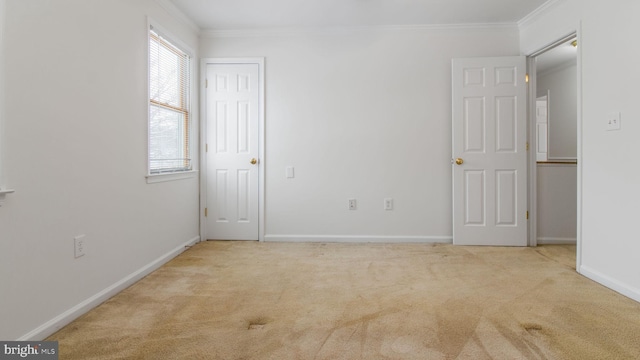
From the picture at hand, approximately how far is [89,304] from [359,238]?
2.66m

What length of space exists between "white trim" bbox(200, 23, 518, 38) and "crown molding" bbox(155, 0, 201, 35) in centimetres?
17

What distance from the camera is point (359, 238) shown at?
4004mm

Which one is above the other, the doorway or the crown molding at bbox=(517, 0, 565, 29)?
the crown molding at bbox=(517, 0, 565, 29)

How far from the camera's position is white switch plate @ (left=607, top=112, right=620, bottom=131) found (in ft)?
8.11

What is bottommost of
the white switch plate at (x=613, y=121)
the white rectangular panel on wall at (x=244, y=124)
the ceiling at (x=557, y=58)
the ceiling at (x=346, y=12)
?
the white switch plate at (x=613, y=121)

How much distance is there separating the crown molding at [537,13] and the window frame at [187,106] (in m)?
3.63

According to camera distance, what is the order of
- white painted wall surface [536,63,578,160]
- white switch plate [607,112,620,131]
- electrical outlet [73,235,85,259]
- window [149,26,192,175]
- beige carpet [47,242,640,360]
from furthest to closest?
white painted wall surface [536,63,578,160] < window [149,26,192,175] < white switch plate [607,112,620,131] < electrical outlet [73,235,85,259] < beige carpet [47,242,640,360]

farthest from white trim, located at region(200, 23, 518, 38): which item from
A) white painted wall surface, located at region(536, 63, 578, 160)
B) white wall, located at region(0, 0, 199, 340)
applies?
white painted wall surface, located at region(536, 63, 578, 160)

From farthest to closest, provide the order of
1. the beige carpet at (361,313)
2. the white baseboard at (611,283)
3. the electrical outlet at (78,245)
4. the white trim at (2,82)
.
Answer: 1. the white baseboard at (611,283)
2. the electrical outlet at (78,245)
3. the beige carpet at (361,313)
4. the white trim at (2,82)

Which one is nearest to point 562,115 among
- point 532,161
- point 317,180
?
point 532,161

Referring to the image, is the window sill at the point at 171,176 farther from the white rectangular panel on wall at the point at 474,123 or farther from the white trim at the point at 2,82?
the white rectangular panel on wall at the point at 474,123

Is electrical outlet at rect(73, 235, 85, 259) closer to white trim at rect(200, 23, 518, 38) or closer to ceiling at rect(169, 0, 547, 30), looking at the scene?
ceiling at rect(169, 0, 547, 30)

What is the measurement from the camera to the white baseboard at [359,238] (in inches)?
155

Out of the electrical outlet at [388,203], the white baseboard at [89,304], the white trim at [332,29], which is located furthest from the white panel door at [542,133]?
the white baseboard at [89,304]
